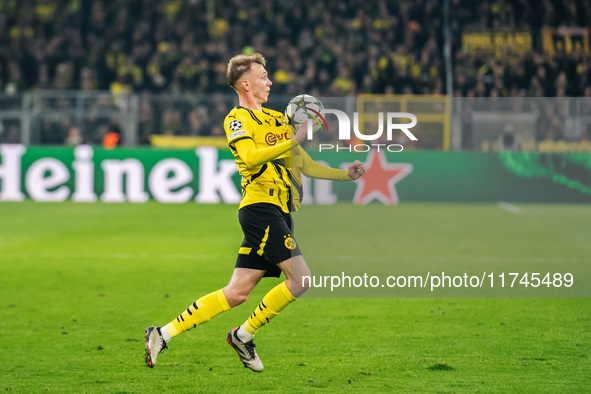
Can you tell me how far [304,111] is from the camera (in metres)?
4.84

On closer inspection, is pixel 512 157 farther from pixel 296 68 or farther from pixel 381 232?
pixel 296 68

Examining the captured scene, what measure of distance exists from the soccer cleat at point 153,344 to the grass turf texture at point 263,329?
0.35 ft

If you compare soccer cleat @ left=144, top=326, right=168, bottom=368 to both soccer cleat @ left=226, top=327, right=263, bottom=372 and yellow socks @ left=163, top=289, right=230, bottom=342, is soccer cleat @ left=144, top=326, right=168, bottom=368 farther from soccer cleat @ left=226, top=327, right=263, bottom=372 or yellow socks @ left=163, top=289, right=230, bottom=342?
soccer cleat @ left=226, top=327, right=263, bottom=372

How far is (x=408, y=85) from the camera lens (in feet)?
65.7

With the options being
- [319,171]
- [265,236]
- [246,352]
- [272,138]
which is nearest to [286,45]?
[319,171]

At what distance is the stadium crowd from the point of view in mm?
20203

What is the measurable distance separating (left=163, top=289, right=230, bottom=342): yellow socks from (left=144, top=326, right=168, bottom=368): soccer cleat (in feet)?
0.15

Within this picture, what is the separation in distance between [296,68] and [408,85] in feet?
10.6

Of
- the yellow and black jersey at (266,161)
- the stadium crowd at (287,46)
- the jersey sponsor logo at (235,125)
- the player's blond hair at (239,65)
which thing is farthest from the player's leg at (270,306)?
the stadium crowd at (287,46)

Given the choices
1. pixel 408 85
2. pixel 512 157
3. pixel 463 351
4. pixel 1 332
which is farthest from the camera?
pixel 408 85

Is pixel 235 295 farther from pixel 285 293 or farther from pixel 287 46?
pixel 287 46

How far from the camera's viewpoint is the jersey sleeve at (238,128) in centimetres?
488

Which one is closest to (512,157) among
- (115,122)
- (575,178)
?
(575,178)

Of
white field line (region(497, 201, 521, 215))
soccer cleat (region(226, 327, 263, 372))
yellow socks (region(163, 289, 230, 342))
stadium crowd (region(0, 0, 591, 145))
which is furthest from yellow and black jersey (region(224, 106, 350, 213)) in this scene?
stadium crowd (region(0, 0, 591, 145))
